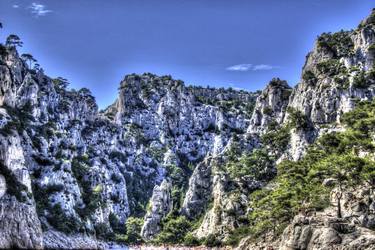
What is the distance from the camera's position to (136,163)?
170375 millimetres

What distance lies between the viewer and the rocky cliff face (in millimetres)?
70312

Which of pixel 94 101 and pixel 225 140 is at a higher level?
pixel 94 101

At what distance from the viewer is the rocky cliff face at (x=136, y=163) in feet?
231

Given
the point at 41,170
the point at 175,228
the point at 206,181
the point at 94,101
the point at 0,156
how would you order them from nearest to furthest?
the point at 0,156, the point at 41,170, the point at 175,228, the point at 206,181, the point at 94,101

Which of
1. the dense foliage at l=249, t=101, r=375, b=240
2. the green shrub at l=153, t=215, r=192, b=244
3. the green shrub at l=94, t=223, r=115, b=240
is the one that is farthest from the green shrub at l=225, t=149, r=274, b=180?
the green shrub at l=94, t=223, r=115, b=240

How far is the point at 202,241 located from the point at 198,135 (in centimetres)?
9734

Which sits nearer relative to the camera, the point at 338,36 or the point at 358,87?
the point at 358,87

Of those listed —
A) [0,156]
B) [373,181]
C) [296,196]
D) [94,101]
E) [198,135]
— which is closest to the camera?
[373,181]

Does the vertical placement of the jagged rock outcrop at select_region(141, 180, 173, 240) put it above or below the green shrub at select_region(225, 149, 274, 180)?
below

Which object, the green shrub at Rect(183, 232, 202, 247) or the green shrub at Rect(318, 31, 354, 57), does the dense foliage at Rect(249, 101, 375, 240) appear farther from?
the green shrub at Rect(318, 31, 354, 57)

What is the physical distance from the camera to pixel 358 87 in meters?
97.7

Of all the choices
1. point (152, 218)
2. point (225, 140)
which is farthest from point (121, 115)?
point (152, 218)

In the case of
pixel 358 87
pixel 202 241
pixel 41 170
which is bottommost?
pixel 202 241

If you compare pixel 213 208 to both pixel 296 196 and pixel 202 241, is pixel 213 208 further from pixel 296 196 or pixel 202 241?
pixel 296 196
